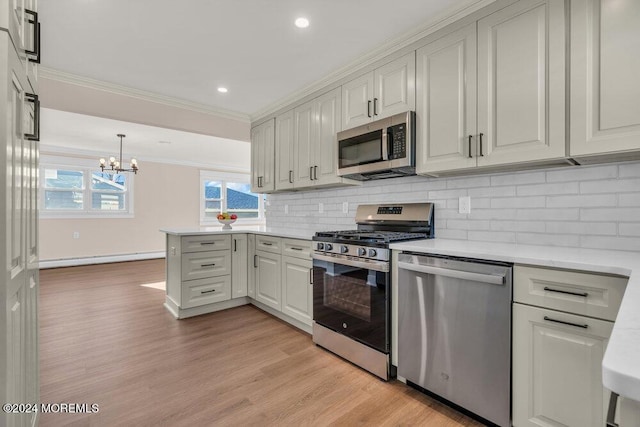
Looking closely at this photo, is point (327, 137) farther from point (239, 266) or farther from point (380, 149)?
point (239, 266)

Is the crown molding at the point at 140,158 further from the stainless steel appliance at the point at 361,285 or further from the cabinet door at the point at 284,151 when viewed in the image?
the stainless steel appliance at the point at 361,285

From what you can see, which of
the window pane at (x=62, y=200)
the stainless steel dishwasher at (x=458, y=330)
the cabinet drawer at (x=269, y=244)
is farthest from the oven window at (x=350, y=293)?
the window pane at (x=62, y=200)

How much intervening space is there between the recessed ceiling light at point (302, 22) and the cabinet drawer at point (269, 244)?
1.85 metres

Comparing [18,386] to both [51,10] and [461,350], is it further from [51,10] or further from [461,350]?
[51,10]

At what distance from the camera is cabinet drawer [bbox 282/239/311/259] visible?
2807 mm

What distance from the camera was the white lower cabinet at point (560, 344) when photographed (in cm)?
128

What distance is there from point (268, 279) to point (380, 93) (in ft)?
6.97

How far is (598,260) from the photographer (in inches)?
53.9

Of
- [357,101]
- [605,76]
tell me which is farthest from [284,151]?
[605,76]

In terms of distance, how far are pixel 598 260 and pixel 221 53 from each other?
9.31 ft

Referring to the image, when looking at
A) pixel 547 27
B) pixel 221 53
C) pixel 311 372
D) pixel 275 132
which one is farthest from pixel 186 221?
pixel 547 27

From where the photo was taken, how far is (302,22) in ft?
7.22

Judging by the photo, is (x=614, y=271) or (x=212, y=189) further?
(x=212, y=189)

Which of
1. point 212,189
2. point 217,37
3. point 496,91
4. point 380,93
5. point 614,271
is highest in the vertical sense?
point 217,37
